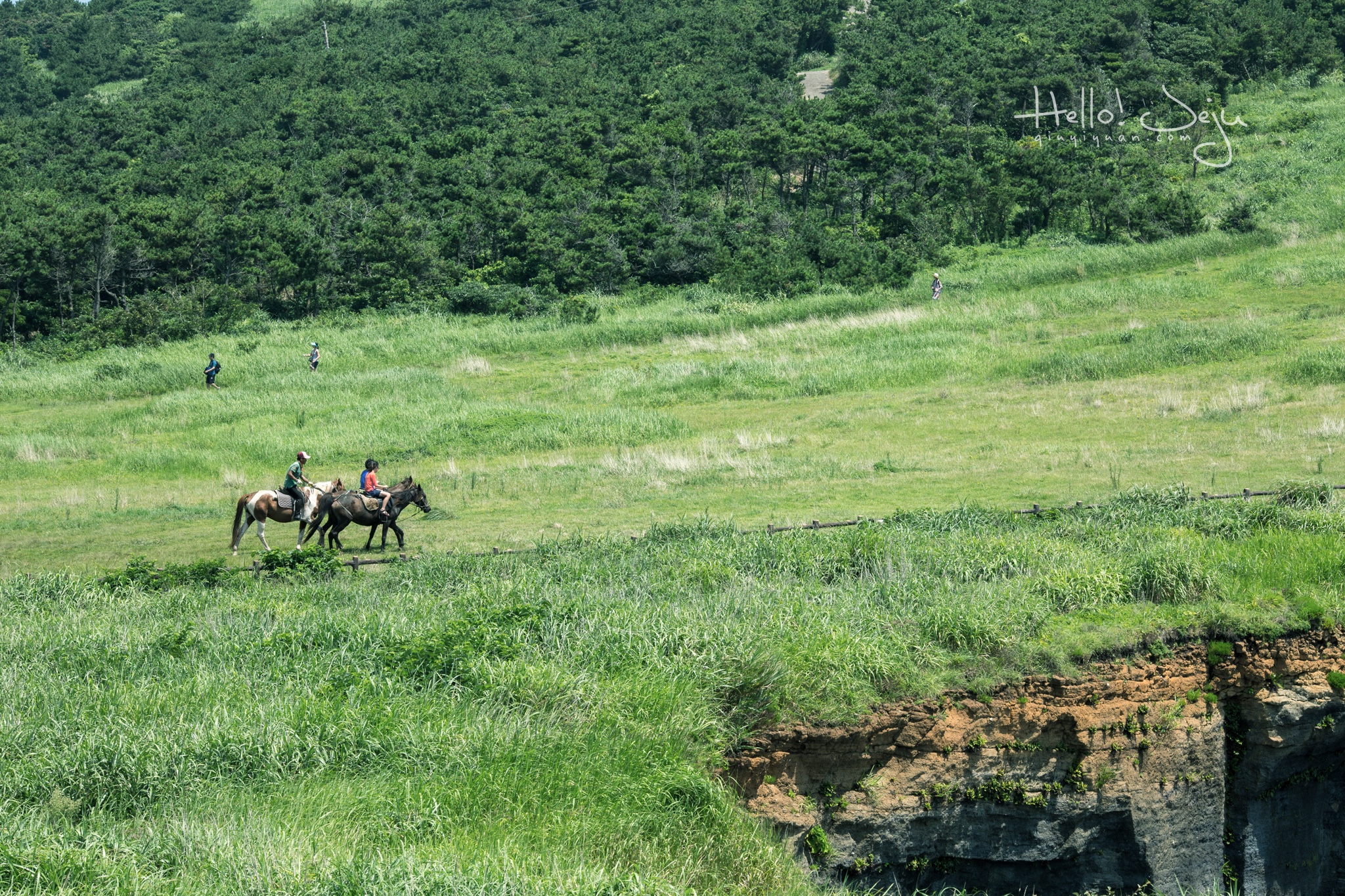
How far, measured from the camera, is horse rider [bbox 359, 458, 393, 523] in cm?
2008

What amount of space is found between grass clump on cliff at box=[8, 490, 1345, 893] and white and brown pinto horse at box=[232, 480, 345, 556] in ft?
14.9

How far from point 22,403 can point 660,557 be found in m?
29.7

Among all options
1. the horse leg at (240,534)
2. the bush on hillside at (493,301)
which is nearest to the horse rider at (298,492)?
the horse leg at (240,534)

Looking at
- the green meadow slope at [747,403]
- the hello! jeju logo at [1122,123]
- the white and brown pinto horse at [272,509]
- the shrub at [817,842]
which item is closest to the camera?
the shrub at [817,842]

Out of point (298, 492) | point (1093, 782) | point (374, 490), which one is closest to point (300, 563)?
point (374, 490)

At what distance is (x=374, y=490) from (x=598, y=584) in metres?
7.69

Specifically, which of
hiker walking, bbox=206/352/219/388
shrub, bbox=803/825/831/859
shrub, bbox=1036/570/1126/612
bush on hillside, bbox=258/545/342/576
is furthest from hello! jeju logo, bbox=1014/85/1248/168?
shrub, bbox=803/825/831/859

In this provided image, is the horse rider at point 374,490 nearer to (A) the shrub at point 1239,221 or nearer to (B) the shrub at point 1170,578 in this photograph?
(B) the shrub at point 1170,578

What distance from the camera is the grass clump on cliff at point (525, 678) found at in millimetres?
8172

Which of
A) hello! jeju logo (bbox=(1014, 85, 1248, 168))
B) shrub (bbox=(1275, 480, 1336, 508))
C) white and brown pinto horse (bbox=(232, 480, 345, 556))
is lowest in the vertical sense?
shrub (bbox=(1275, 480, 1336, 508))

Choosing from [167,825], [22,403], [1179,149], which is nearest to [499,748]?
[167,825]

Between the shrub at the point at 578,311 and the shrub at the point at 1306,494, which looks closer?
the shrub at the point at 1306,494

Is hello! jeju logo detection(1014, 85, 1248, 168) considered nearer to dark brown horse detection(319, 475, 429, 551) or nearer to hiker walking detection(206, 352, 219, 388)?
hiker walking detection(206, 352, 219, 388)

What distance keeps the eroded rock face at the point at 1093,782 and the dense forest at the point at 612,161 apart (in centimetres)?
3410
